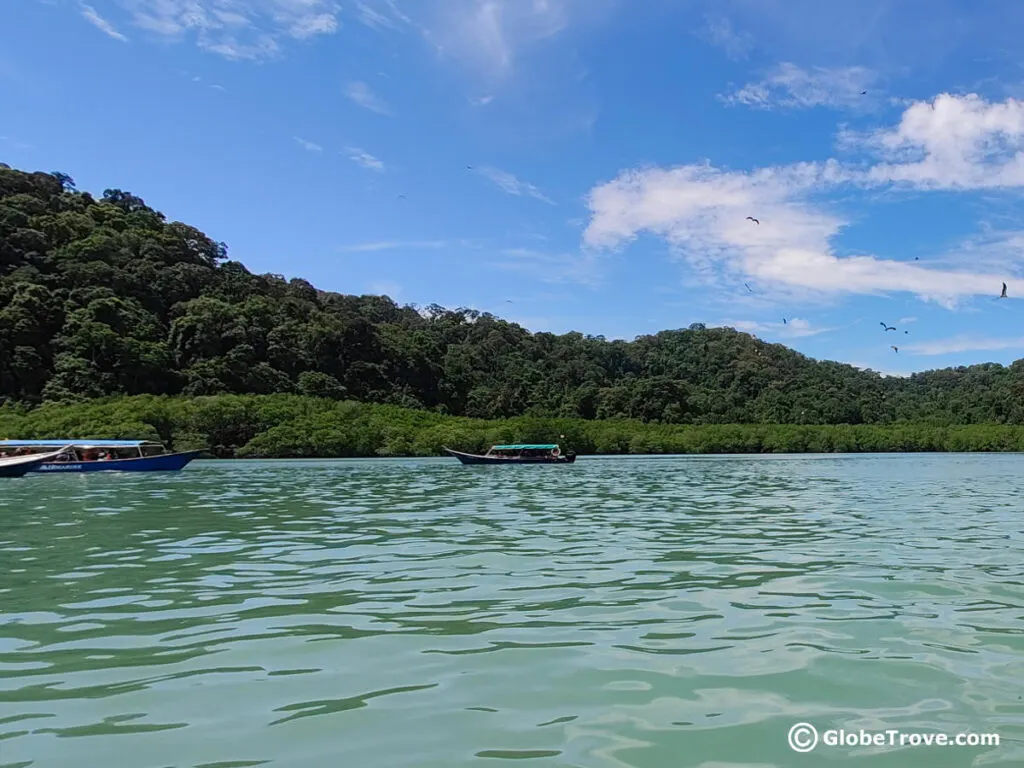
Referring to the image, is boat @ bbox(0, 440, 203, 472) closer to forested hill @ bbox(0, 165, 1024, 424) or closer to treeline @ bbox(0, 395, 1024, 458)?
treeline @ bbox(0, 395, 1024, 458)

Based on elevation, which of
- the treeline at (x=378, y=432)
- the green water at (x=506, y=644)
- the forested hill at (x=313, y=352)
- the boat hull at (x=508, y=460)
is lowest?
the green water at (x=506, y=644)

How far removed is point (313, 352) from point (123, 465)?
46457mm

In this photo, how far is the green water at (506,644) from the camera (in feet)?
17.9

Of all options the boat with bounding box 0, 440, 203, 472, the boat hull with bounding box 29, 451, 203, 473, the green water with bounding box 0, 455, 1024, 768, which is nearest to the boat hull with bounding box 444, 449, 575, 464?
the boat with bounding box 0, 440, 203, 472

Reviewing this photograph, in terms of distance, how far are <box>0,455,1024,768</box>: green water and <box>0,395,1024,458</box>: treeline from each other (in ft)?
152

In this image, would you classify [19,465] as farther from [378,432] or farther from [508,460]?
[378,432]

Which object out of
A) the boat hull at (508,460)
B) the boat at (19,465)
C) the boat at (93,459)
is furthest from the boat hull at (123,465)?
the boat hull at (508,460)

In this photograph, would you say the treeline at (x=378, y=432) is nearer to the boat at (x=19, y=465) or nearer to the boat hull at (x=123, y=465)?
the boat hull at (x=123, y=465)

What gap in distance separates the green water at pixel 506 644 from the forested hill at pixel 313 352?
6034 cm

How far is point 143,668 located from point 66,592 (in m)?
4.16

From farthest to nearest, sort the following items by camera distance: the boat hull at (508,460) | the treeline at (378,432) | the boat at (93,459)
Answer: the treeline at (378,432) < the boat hull at (508,460) < the boat at (93,459)

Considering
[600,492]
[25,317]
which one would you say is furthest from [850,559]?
[25,317]

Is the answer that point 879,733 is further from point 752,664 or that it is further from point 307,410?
point 307,410

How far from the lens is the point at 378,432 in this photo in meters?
68.0
